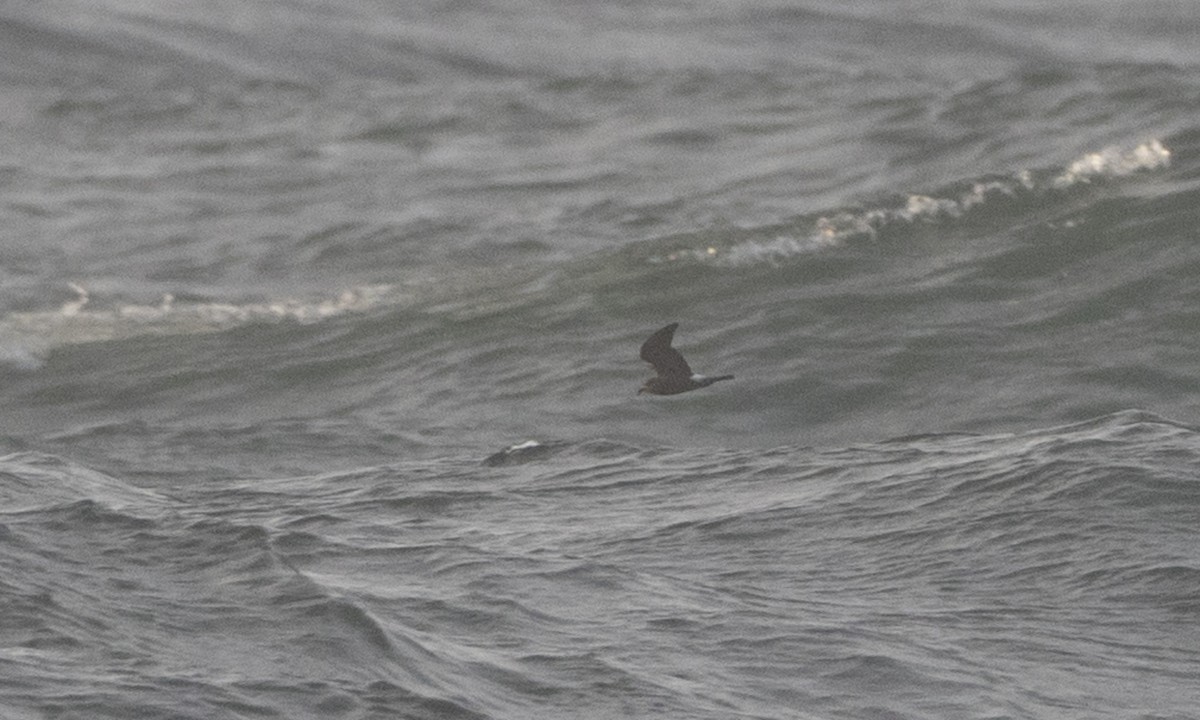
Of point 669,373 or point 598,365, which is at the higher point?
point 669,373

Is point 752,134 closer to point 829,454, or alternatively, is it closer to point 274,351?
point 274,351

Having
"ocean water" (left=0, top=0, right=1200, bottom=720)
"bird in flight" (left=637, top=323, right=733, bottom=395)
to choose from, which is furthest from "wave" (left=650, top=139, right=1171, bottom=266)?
"bird in flight" (left=637, top=323, right=733, bottom=395)

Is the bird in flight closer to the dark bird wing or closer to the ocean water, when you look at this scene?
the dark bird wing

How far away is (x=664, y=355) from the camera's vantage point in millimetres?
8250

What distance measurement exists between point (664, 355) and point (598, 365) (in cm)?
373

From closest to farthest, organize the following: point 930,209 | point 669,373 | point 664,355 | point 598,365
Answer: point 664,355 → point 669,373 → point 598,365 → point 930,209

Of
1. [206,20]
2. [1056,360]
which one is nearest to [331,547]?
[1056,360]

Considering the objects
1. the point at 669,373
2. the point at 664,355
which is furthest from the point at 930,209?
the point at 664,355

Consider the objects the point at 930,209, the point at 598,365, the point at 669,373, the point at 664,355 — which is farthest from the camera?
the point at 930,209

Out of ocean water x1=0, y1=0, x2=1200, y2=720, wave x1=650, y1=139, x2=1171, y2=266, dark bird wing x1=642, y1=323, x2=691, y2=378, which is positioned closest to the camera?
ocean water x1=0, y1=0, x2=1200, y2=720

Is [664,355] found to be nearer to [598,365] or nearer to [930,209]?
[598,365]

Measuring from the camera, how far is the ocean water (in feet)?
21.5

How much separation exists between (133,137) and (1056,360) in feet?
35.2

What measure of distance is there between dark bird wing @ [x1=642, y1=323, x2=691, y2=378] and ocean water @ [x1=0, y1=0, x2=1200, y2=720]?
0.47 metres
